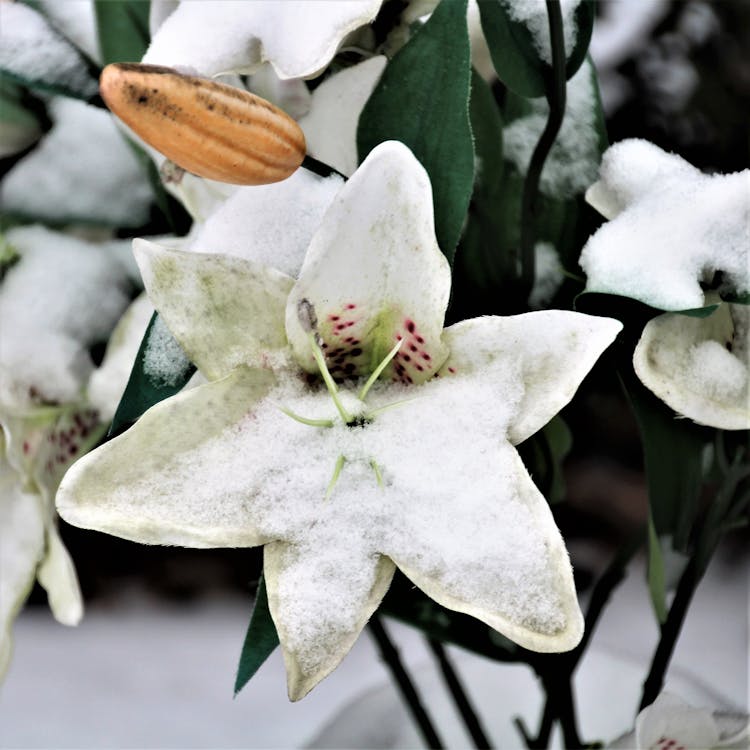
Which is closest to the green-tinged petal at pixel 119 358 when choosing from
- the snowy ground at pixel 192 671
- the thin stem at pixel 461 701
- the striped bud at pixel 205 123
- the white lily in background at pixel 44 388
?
the white lily in background at pixel 44 388

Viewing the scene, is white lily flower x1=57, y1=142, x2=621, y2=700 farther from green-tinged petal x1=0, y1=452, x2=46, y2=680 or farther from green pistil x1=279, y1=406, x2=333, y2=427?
green-tinged petal x1=0, y1=452, x2=46, y2=680

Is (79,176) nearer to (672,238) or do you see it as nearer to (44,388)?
(44,388)

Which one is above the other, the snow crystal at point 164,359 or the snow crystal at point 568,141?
the snow crystal at point 568,141

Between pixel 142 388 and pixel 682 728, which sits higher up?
pixel 142 388

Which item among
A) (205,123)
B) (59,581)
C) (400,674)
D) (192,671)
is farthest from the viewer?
(192,671)

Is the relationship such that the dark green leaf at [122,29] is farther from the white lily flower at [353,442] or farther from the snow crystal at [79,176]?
the white lily flower at [353,442]

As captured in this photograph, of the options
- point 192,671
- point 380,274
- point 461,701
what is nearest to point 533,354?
point 380,274

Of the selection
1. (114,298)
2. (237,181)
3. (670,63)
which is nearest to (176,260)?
(237,181)
